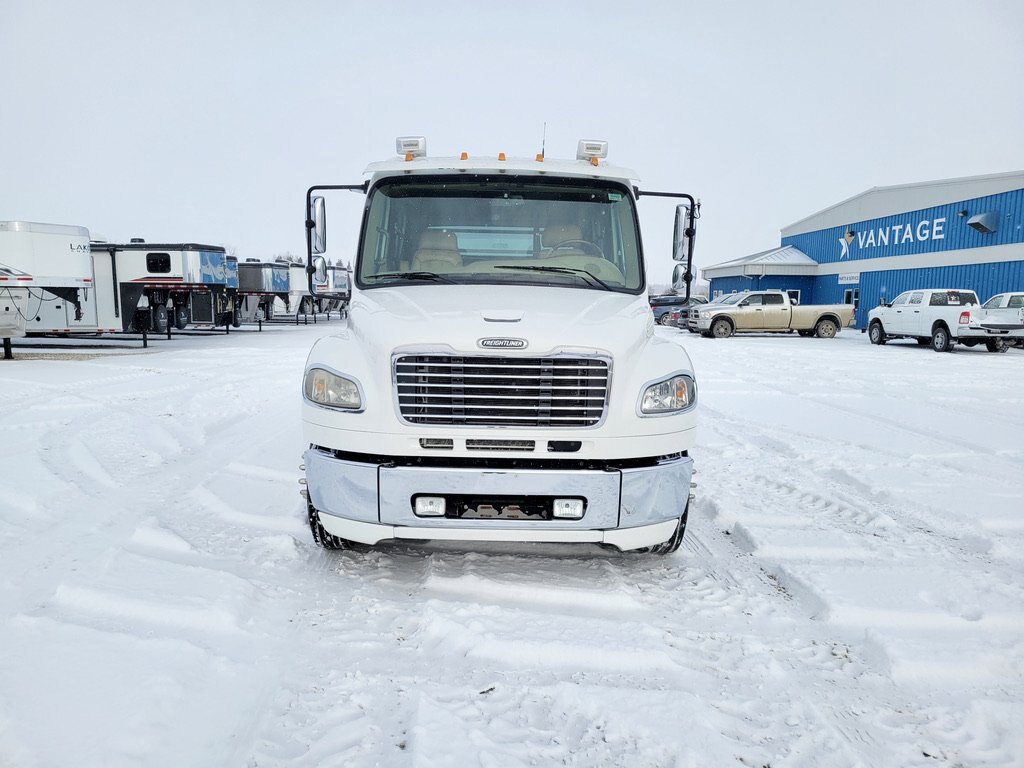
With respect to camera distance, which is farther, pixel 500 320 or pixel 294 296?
pixel 294 296

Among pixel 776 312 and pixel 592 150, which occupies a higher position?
pixel 592 150

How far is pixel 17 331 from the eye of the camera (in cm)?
1518

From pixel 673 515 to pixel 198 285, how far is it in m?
21.5

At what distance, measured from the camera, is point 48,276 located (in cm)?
1645

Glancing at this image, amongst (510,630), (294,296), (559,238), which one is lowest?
(510,630)

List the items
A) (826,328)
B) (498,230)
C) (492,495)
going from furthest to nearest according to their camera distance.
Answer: (826,328) → (498,230) → (492,495)

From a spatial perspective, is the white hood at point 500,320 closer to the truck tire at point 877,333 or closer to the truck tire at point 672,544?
the truck tire at point 672,544

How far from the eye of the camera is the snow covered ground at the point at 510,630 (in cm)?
246

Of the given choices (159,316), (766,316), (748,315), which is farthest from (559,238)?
(766,316)

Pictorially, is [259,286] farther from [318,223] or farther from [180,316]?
[318,223]

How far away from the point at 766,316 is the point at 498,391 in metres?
24.5

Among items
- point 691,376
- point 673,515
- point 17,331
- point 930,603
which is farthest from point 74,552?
point 17,331

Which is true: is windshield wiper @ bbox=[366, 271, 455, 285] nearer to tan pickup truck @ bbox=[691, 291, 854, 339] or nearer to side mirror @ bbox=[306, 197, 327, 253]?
side mirror @ bbox=[306, 197, 327, 253]

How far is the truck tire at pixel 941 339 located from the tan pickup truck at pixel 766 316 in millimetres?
6310
